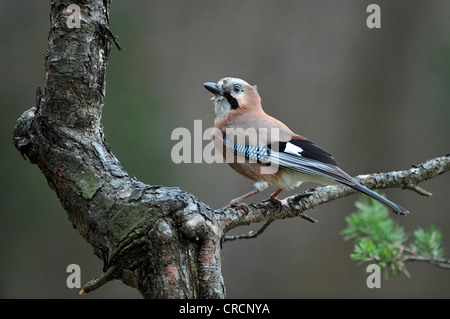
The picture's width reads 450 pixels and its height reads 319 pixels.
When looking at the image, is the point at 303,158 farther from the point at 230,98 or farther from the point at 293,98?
the point at 293,98

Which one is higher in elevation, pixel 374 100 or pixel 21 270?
pixel 374 100

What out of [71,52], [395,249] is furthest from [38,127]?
[395,249]

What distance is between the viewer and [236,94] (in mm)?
3125

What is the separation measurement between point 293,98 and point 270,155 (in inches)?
113

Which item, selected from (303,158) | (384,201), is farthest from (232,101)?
(384,201)

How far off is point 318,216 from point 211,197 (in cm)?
124

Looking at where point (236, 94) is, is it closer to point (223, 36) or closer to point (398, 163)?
point (223, 36)

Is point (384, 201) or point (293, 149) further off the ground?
point (293, 149)

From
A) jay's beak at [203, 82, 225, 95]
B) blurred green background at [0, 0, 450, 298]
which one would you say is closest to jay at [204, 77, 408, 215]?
jay's beak at [203, 82, 225, 95]

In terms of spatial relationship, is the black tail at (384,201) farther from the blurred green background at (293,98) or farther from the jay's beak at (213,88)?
the blurred green background at (293,98)

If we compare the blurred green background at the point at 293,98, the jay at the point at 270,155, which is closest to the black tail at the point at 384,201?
the jay at the point at 270,155

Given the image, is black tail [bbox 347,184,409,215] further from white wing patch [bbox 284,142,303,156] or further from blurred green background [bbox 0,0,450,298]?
blurred green background [bbox 0,0,450,298]

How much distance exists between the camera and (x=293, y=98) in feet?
18.0

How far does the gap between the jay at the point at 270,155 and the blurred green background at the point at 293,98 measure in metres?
2.17
